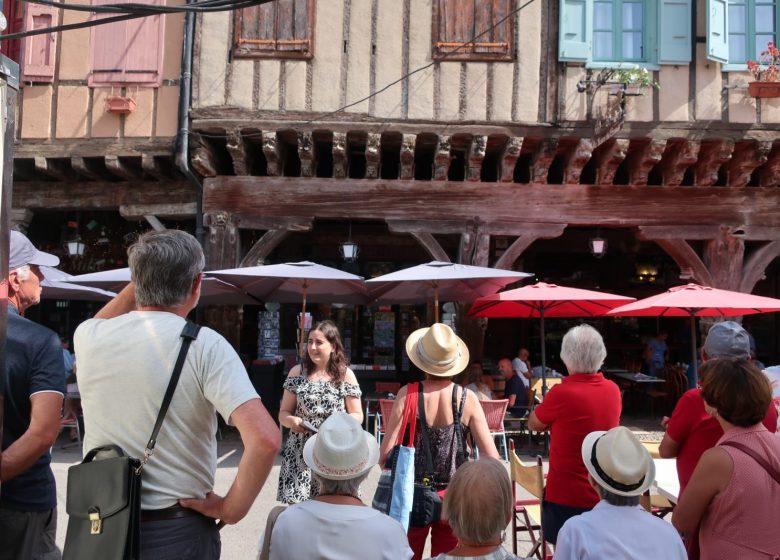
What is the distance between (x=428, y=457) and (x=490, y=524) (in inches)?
41.0

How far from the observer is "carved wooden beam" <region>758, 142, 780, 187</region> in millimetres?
8469

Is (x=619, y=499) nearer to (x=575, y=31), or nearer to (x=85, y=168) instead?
(x=575, y=31)

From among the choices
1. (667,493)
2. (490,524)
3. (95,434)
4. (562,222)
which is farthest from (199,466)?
(562,222)

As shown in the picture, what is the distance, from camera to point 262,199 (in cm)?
843

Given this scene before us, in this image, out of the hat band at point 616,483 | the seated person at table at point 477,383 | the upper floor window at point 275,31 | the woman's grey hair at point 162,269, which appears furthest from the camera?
the upper floor window at point 275,31

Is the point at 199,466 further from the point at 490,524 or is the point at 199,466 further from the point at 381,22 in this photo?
the point at 381,22

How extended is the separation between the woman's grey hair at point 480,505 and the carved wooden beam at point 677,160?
7.44 metres

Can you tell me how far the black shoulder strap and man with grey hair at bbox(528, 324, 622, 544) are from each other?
6.79 feet

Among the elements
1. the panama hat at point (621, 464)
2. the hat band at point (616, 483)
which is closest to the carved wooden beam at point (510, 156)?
the panama hat at point (621, 464)

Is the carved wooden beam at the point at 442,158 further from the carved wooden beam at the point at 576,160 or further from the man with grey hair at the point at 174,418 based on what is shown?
the man with grey hair at the point at 174,418

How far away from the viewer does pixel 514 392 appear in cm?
827

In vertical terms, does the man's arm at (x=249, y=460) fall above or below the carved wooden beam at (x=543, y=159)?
below

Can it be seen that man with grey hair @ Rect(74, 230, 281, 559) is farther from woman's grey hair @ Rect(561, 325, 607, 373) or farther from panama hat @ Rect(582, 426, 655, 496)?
woman's grey hair @ Rect(561, 325, 607, 373)

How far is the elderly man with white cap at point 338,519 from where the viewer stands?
1890mm
